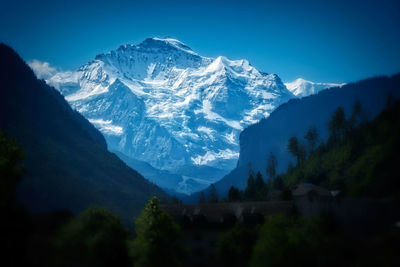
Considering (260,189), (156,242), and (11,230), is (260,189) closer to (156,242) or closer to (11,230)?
(156,242)

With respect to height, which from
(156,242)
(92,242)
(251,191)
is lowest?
(92,242)

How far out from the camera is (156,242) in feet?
198

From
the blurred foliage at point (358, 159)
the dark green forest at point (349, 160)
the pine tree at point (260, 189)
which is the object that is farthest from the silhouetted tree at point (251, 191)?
the blurred foliage at point (358, 159)

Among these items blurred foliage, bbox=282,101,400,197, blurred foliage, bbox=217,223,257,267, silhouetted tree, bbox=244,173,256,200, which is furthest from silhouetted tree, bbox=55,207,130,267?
silhouetted tree, bbox=244,173,256,200

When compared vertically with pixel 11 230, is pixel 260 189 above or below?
above

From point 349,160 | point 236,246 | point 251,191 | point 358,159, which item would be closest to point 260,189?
point 251,191

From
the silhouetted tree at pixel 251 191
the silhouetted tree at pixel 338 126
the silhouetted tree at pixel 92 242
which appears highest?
the silhouetted tree at pixel 338 126

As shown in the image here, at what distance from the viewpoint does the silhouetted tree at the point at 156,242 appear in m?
58.2

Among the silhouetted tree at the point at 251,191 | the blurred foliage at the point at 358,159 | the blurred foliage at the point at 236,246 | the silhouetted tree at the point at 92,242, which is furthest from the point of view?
the silhouetted tree at the point at 251,191

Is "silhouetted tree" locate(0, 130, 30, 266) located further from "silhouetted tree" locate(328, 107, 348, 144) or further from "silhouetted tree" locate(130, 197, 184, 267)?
"silhouetted tree" locate(328, 107, 348, 144)

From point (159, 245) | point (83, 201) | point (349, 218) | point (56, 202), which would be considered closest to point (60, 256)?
point (159, 245)

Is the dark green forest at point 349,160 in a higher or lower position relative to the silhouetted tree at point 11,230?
higher

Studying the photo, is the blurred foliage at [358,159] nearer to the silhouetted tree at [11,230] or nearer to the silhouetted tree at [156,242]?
the silhouetted tree at [156,242]

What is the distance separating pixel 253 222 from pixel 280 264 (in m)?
29.0
